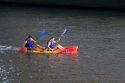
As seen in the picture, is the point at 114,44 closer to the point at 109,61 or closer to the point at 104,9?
the point at 109,61

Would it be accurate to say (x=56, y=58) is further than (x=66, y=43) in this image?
No

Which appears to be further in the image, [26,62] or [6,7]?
[6,7]

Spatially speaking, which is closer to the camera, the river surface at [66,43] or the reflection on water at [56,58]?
the river surface at [66,43]

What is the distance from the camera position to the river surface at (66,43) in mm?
38719

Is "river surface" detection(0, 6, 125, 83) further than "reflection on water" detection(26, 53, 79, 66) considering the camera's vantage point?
No

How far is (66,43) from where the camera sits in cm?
5159

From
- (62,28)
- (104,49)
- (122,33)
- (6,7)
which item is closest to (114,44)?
(104,49)

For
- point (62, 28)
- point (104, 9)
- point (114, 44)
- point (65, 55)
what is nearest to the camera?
point (65, 55)

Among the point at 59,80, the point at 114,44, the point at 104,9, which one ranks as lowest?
→ the point at 59,80

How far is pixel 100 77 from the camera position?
3822 cm

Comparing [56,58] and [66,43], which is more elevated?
[66,43]

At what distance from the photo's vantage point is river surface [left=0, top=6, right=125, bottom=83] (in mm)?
38719

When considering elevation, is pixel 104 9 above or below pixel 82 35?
above

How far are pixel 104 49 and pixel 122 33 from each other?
969cm
